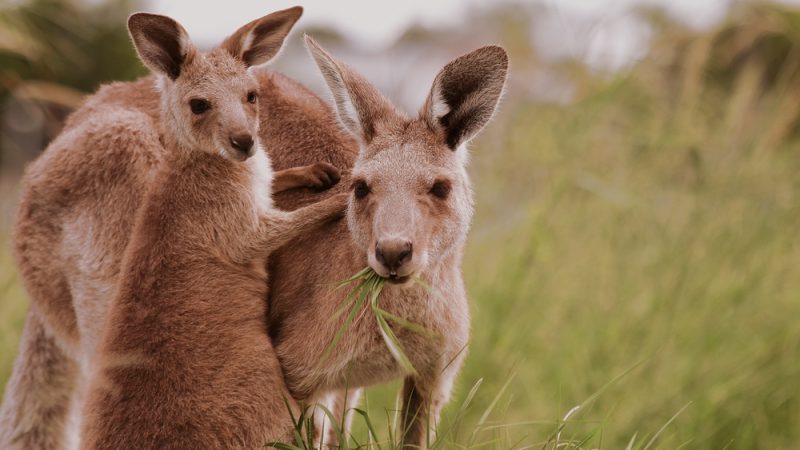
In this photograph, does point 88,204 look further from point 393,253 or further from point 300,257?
point 393,253

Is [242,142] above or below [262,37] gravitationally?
below

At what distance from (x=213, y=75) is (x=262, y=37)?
0.21 meters

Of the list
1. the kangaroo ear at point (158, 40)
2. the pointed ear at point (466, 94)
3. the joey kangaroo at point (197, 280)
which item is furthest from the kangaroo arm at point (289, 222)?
the kangaroo ear at point (158, 40)

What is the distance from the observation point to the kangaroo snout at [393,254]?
9.18 ft

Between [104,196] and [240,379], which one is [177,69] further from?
[240,379]

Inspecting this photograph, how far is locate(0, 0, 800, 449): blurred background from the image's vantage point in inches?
211

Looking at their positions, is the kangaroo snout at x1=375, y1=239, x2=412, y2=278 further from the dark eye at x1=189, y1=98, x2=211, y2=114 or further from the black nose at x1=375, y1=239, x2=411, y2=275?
the dark eye at x1=189, y1=98, x2=211, y2=114

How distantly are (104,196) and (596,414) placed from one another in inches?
112

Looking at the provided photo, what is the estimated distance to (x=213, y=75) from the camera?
3.29 metres

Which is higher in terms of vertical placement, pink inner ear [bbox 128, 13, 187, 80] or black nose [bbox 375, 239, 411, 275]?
pink inner ear [bbox 128, 13, 187, 80]

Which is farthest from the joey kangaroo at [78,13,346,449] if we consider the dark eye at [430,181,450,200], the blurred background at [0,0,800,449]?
the blurred background at [0,0,800,449]

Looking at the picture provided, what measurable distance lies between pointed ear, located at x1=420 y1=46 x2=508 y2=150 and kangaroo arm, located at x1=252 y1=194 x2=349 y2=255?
40 cm

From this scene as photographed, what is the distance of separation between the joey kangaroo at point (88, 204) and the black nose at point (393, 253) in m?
0.65

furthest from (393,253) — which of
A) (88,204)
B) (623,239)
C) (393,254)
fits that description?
(623,239)
